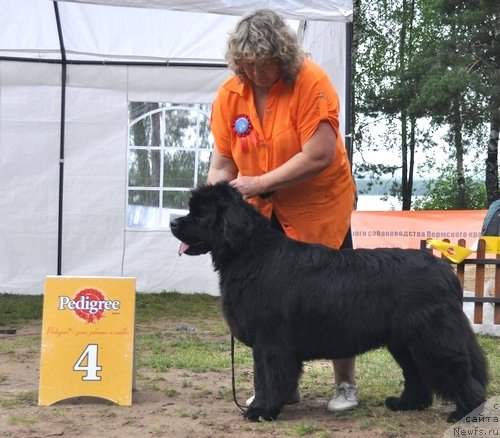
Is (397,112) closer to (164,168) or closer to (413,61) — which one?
(413,61)

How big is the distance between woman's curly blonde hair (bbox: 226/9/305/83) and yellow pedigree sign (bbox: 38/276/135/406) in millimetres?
1347

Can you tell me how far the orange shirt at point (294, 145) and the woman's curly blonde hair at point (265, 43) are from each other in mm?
93

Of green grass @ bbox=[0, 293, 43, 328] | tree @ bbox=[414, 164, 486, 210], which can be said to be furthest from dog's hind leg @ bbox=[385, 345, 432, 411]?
tree @ bbox=[414, 164, 486, 210]

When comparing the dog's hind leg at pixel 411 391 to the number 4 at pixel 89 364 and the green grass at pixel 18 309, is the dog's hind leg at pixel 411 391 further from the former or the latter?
the green grass at pixel 18 309

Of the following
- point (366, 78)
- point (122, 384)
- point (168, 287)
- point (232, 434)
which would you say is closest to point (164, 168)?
point (168, 287)

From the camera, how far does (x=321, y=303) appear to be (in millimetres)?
3523

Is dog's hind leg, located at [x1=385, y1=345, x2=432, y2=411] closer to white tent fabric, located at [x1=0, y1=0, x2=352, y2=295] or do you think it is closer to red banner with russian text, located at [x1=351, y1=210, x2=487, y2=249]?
white tent fabric, located at [x1=0, y1=0, x2=352, y2=295]

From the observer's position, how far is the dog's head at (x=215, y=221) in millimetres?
3561

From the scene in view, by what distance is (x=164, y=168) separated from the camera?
30.5 feet

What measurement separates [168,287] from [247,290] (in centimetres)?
565

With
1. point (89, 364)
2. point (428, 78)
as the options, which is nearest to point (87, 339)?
point (89, 364)

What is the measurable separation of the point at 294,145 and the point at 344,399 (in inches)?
52.3

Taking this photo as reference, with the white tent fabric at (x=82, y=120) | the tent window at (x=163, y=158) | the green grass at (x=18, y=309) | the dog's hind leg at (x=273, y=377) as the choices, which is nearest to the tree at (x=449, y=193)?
the tent window at (x=163, y=158)

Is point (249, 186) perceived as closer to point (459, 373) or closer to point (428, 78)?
point (459, 373)
